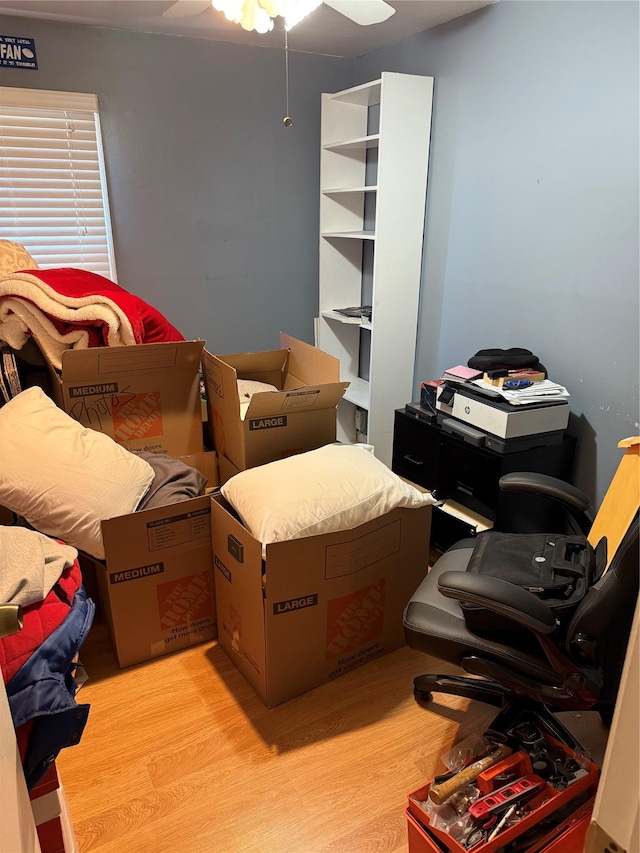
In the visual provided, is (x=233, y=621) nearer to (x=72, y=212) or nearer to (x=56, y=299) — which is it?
(x=56, y=299)

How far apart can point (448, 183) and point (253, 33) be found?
1190 mm

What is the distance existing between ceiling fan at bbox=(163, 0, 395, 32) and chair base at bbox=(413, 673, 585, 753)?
1990 millimetres

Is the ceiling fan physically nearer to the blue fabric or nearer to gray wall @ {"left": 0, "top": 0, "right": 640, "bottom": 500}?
gray wall @ {"left": 0, "top": 0, "right": 640, "bottom": 500}

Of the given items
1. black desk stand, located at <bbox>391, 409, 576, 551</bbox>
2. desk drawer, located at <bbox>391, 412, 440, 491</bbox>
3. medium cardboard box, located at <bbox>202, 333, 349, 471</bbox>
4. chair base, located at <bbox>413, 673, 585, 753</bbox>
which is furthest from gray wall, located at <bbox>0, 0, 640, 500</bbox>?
chair base, located at <bbox>413, 673, 585, 753</bbox>

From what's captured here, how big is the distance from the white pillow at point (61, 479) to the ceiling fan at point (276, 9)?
1358 millimetres

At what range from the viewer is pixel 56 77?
2766mm

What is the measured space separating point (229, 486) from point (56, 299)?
934 mm

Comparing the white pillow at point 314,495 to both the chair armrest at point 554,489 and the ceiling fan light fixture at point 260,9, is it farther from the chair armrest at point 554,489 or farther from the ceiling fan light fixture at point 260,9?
the ceiling fan light fixture at point 260,9

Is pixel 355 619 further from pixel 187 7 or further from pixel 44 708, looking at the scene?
pixel 187 7

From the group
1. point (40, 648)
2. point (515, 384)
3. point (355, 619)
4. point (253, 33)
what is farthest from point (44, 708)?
point (253, 33)

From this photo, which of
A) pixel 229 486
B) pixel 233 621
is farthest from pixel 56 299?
pixel 233 621

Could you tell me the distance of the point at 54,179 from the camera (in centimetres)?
289

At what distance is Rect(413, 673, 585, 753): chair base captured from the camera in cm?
156

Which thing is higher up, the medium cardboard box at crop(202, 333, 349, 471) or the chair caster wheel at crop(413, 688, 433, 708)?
the medium cardboard box at crop(202, 333, 349, 471)
